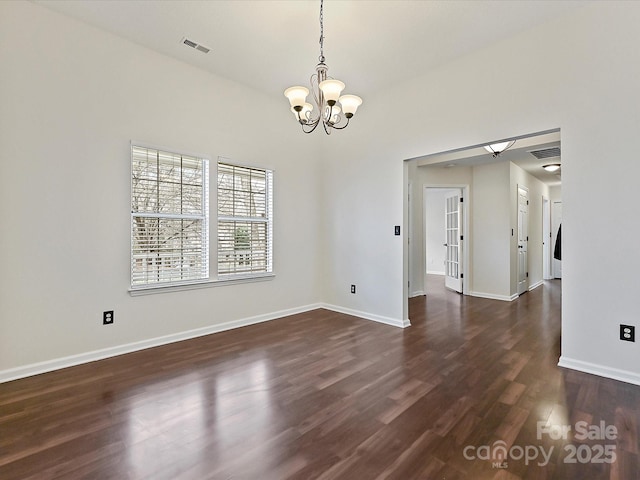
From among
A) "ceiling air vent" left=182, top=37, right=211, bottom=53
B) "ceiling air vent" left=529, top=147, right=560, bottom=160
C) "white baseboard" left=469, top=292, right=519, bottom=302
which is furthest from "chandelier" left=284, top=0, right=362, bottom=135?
"white baseboard" left=469, top=292, right=519, bottom=302

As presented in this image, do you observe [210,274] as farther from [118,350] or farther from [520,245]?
[520,245]

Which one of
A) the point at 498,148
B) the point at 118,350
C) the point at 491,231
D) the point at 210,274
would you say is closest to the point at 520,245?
the point at 491,231

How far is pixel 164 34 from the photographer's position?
3.06m

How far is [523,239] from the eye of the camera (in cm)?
639

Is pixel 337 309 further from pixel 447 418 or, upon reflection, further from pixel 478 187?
pixel 478 187

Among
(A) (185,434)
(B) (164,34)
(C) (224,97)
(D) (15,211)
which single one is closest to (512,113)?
(C) (224,97)

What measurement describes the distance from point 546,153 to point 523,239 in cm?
187

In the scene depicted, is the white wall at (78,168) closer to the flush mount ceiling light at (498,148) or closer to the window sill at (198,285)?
the window sill at (198,285)

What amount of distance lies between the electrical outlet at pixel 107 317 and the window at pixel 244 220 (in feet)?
3.84

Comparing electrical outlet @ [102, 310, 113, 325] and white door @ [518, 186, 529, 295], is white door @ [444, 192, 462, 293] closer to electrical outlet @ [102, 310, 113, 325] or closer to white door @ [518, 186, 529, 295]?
white door @ [518, 186, 529, 295]

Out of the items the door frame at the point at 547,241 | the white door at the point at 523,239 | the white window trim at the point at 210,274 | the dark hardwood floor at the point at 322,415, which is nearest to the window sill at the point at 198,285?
A: the white window trim at the point at 210,274

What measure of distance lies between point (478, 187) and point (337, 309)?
12.1 feet

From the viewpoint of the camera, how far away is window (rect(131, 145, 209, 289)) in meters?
3.25

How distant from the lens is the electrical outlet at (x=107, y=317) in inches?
120
